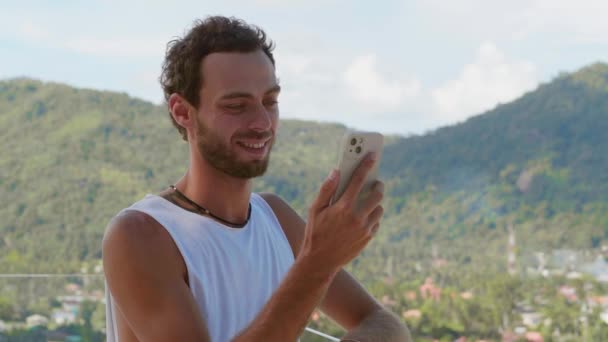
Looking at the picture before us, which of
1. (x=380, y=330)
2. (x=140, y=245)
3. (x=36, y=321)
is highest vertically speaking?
(x=140, y=245)

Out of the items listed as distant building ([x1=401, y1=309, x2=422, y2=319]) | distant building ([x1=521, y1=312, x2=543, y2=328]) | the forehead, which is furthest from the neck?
distant building ([x1=521, y1=312, x2=543, y2=328])

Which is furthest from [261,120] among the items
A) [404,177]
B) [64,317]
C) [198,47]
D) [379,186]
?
[404,177]

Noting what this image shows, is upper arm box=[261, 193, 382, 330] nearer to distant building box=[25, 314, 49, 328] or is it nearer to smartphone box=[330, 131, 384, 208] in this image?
smartphone box=[330, 131, 384, 208]

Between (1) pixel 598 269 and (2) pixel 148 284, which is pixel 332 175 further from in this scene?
(1) pixel 598 269

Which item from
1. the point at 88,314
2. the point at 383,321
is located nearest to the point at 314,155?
the point at 88,314

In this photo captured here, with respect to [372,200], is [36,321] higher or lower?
lower

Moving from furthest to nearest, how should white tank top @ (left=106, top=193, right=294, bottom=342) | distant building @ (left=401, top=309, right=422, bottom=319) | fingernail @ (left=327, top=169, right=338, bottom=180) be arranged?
distant building @ (left=401, top=309, right=422, bottom=319), white tank top @ (left=106, top=193, right=294, bottom=342), fingernail @ (left=327, top=169, right=338, bottom=180)

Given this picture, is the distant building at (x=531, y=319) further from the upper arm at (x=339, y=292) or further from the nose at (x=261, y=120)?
the nose at (x=261, y=120)
